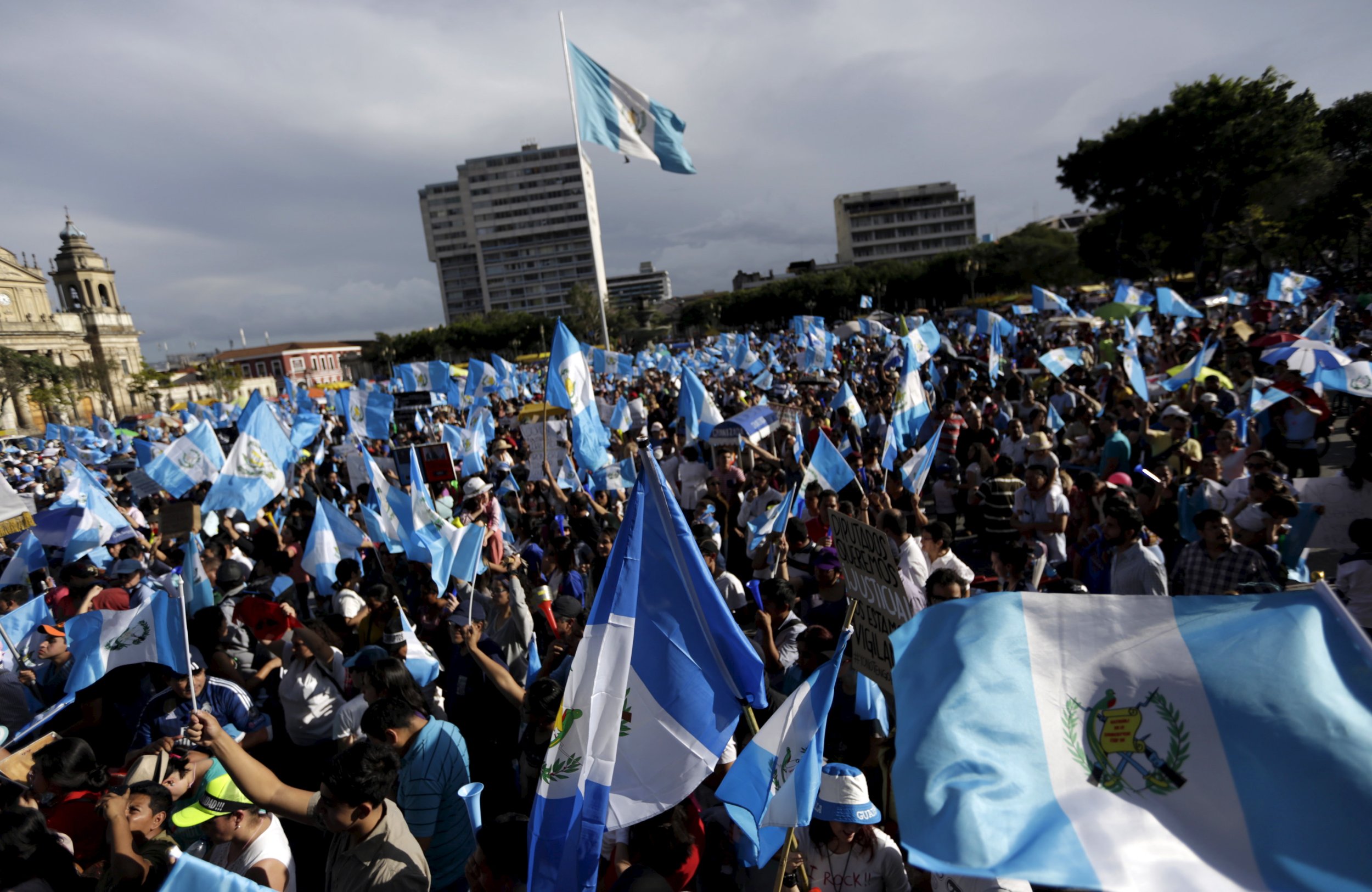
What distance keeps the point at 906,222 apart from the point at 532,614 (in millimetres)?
120448

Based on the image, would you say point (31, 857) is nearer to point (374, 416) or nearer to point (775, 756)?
point (775, 756)

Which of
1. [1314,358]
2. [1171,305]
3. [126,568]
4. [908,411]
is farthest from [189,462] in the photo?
[1171,305]

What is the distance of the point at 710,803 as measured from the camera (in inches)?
141

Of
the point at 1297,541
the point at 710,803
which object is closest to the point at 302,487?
the point at 710,803

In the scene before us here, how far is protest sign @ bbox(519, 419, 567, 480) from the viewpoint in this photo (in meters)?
10.9

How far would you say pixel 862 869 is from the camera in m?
2.87

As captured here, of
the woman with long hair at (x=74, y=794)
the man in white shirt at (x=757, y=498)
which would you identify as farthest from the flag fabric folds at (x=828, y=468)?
the woman with long hair at (x=74, y=794)

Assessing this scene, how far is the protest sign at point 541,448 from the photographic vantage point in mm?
10938

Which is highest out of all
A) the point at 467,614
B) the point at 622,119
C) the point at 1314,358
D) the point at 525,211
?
the point at 525,211

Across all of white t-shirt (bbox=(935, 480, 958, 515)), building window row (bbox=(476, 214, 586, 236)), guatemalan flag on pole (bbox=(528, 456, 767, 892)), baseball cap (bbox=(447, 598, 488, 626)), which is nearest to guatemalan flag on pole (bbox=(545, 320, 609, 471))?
baseball cap (bbox=(447, 598, 488, 626))

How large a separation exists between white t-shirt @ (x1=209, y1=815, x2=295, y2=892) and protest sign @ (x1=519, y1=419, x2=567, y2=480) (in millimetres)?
7063

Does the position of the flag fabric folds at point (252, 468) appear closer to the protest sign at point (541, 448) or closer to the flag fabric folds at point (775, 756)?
the protest sign at point (541, 448)

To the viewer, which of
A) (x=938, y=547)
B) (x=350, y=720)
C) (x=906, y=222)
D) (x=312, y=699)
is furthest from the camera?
(x=906, y=222)

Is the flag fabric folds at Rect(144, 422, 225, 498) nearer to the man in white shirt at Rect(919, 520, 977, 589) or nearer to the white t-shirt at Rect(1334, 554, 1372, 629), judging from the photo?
the man in white shirt at Rect(919, 520, 977, 589)
